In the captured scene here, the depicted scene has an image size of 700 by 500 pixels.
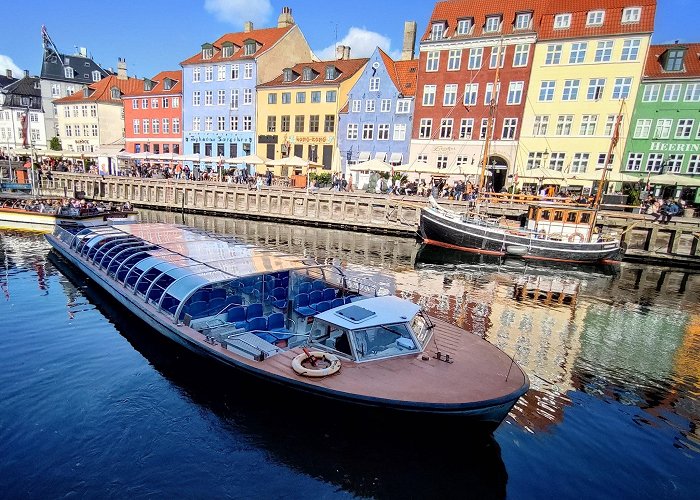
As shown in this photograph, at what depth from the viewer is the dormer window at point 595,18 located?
40156 millimetres

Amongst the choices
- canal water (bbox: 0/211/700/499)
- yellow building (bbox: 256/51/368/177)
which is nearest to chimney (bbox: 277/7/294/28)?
yellow building (bbox: 256/51/368/177)

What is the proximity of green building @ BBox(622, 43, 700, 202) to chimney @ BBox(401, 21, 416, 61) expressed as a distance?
25.7 m

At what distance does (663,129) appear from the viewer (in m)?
39.6

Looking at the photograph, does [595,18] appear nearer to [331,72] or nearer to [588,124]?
[588,124]

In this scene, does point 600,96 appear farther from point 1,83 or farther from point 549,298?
point 1,83

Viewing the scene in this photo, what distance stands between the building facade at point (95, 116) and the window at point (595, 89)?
65925 millimetres

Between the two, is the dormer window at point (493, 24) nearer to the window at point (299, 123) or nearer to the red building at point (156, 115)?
the window at point (299, 123)

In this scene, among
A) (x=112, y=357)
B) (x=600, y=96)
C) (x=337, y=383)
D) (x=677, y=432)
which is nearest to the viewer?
(x=337, y=383)

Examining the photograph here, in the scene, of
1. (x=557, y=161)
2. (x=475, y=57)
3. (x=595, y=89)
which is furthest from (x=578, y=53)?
(x=557, y=161)

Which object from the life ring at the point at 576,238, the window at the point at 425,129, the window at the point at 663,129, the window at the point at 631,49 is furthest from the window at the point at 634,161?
the window at the point at 425,129

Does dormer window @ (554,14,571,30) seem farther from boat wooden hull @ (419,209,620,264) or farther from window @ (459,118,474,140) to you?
boat wooden hull @ (419,209,620,264)

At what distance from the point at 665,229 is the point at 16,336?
125ft

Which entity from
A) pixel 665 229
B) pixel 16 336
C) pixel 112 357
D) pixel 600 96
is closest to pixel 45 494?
pixel 112 357

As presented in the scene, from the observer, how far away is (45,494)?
291 inches
